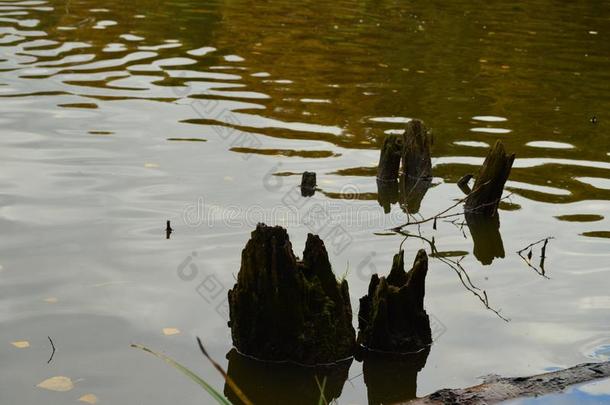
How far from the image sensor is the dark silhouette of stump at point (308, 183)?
30.5ft

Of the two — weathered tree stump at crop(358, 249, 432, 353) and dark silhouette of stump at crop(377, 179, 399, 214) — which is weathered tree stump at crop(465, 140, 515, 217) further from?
weathered tree stump at crop(358, 249, 432, 353)

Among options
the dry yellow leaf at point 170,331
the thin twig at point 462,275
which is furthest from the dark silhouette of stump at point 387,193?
the dry yellow leaf at point 170,331

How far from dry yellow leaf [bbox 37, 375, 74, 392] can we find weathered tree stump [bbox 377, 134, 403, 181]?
483 cm

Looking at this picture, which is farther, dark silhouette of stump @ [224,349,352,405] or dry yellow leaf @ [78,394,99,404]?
dark silhouette of stump @ [224,349,352,405]

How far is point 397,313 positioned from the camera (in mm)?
6020

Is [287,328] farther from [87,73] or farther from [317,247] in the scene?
[87,73]

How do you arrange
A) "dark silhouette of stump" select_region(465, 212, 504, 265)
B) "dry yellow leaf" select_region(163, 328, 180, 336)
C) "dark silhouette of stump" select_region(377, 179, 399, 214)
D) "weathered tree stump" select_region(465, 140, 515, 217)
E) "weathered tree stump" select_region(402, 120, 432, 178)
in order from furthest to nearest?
"weathered tree stump" select_region(402, 120, 432, 178) → "dark silhouette of stump" select_region(377, 179, 399, 214) → "weathered tree stump" select_region(465, 140, 515, 217) → "dark silhouette of stump" select_region(465, 212, 504, 265) → "dry yellow leaf" select_region(163, 328, 180, 336)

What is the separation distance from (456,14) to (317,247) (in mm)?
17069

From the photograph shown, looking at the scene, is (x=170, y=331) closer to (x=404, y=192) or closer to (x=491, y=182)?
(x=491, y=182)

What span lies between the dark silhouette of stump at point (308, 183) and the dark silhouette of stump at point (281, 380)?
3447 millimetres

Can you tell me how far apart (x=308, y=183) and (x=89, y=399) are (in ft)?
14.2

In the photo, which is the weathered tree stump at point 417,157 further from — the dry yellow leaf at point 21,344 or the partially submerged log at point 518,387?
the dry yellow leaf at point 21,344

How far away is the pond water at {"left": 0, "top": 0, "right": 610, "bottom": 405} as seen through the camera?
19.6ft

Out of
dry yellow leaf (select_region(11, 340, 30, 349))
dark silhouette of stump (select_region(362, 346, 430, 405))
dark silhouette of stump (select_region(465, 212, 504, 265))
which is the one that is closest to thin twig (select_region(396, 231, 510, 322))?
dark silhouette of stump (select_region(465, 212, 504, 265))
